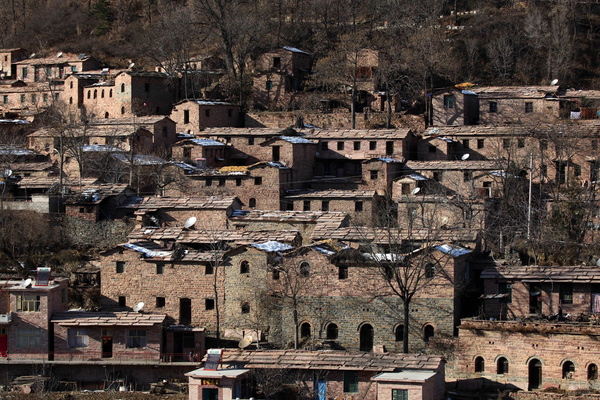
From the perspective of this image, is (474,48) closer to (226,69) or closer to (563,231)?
(226,69)

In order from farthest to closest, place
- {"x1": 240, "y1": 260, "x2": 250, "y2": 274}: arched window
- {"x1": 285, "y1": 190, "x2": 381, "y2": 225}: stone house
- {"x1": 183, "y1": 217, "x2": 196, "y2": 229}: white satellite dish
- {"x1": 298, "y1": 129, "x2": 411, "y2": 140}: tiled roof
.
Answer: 1. {"x1": 298, "y1": 129, "x2": 411, "y2": 140}: tiled roof
2. {"x1": 285, "y1": 190, "x2": 381, "y2": 225}: stone house
3. {"x1": 183, "y1": 217, "x2": 196, "y2": 229}: white satellite dish
4. {"x1": 240, "y1": 260, "x2": 250, "y2": 274}: arched window

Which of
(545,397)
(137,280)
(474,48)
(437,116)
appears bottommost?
(545,397)

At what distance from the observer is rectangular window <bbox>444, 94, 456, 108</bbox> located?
69.3 meters

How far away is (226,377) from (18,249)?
1693 centimetres

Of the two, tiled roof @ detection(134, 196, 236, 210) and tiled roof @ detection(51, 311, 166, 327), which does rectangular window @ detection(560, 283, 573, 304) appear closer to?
tiled roof @ detection(51, 311, 166, 327)

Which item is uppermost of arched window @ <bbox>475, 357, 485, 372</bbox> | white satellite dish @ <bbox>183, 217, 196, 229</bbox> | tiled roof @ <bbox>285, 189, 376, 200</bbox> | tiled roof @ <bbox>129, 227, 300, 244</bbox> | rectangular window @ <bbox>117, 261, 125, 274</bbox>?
tiled roof @ <bbox>285, 189, 376, 200</bbox>

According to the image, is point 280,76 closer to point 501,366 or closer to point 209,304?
point 209,304

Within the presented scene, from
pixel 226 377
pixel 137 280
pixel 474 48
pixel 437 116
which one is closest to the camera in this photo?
pixel 226 377

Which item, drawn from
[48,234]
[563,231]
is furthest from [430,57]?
[48,234]

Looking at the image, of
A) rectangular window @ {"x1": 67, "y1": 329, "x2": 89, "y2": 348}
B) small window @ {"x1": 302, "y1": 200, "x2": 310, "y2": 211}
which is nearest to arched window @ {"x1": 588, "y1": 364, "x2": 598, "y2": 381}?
small window @ {"x1": 302, "y1": 200, "x2": 310, "y2": 211}

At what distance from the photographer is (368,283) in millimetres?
48281

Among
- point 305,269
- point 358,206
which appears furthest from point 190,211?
point 305,269

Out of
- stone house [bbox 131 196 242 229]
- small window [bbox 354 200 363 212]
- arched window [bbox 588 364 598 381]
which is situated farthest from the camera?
small window [bbox 354 200 363 212]

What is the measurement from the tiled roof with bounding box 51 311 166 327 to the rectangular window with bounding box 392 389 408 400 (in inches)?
425
